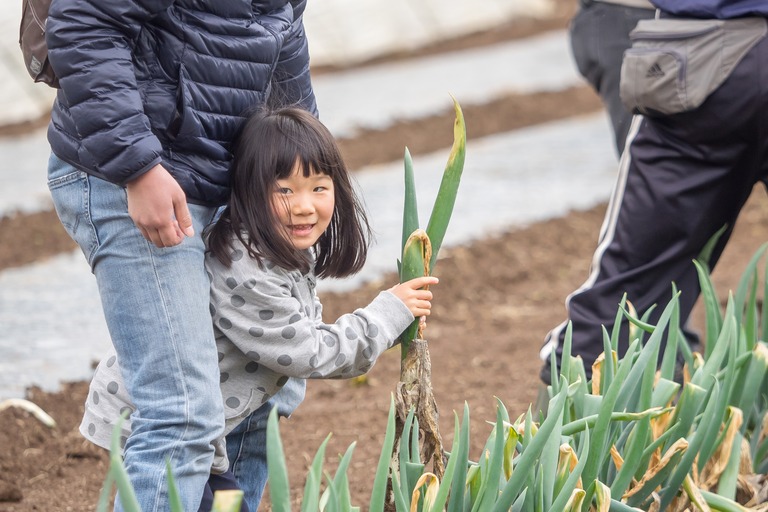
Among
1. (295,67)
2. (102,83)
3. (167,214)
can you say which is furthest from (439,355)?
(102,83)

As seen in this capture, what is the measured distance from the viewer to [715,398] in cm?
212

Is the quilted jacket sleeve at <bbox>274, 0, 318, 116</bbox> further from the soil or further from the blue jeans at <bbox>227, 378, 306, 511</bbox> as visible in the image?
the soil

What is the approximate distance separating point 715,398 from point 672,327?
0.70 feet

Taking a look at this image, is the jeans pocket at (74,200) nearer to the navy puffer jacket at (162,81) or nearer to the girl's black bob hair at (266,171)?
the navy puffer jacket at (162,81)

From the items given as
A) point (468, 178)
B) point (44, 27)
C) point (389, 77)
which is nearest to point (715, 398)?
point (44, 27)

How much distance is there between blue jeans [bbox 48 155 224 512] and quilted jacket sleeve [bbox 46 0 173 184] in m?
0.14

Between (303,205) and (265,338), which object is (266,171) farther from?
(265,338)

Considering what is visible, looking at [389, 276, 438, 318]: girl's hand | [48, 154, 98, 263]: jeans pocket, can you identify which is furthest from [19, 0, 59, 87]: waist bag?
[389, 276, 438, 318]: girl's hand

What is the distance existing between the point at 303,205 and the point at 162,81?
1.05 ft

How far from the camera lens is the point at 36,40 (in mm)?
1893

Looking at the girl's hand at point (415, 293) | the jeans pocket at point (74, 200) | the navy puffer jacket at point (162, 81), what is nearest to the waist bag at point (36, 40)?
the navy puffer jacket at point (162, 81)

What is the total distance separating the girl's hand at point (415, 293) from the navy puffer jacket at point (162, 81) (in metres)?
0.36

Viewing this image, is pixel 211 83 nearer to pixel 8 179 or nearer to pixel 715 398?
pixel 715 398

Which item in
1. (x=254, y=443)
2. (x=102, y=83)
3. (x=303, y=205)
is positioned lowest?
(x=254, y=443)
